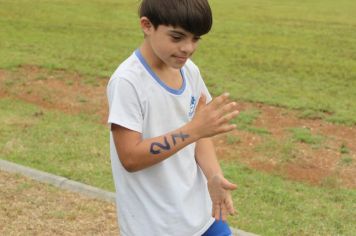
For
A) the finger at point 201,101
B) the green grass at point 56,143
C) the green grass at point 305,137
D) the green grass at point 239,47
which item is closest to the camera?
the finger at point 201,101

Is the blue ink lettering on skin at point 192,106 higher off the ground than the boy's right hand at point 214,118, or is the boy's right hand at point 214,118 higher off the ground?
the boy's right hand at point 214,118

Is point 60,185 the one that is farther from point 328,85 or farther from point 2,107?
point 328,85

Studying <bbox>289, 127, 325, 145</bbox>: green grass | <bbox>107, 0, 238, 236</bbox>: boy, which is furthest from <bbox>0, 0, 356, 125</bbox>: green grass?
<bbox>107, 0, 238, 236</bbox>: boy

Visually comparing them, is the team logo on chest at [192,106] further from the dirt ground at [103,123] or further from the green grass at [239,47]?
the green grass at [239,47]

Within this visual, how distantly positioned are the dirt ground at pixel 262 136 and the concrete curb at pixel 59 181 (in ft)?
6.42

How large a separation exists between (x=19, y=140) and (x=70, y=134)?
605 mm

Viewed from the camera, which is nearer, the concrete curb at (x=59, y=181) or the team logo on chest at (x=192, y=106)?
the team logo on chest at (x=192, y=106)

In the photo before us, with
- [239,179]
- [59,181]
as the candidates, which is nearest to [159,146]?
[59,181]

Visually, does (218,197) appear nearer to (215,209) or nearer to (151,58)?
(215,209)

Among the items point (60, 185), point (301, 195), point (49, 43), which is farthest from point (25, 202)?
point (49, 43)

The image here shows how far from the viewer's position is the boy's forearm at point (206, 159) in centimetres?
221

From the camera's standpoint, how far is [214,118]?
6.00 ft

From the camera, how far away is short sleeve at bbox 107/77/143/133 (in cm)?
189

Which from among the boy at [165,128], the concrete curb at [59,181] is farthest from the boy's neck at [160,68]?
the concrete curb at [59,181]
